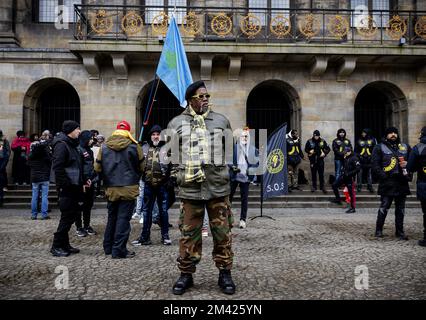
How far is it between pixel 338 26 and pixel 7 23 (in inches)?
519

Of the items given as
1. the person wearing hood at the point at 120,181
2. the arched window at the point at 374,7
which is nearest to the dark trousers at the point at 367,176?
the arched window at the point at 374,7

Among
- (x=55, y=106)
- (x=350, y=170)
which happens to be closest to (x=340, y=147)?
(x=350, y=170)

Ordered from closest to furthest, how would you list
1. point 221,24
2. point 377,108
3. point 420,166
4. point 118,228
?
point 118,228 → point 420,166 → point 221,24 → point 377,108

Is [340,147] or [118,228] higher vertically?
[340,147]

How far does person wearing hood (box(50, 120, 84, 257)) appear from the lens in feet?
18.5

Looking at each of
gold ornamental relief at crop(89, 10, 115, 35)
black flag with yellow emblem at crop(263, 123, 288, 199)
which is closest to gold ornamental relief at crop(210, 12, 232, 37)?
gold ornamental relief at crop(89, 10, 115, 35)

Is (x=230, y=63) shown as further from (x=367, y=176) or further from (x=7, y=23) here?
(x=7, y=23)

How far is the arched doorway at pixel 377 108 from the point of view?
50.5ft

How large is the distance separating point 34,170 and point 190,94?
7002 mm

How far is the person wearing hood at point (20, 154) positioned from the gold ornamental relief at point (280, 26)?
9863 millimetres

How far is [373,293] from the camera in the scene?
12.8 ft

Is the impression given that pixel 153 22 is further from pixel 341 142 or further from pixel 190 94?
pixel 190 94

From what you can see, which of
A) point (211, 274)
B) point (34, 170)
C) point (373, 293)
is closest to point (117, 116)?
point (34, 170)

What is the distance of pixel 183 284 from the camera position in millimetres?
3846
